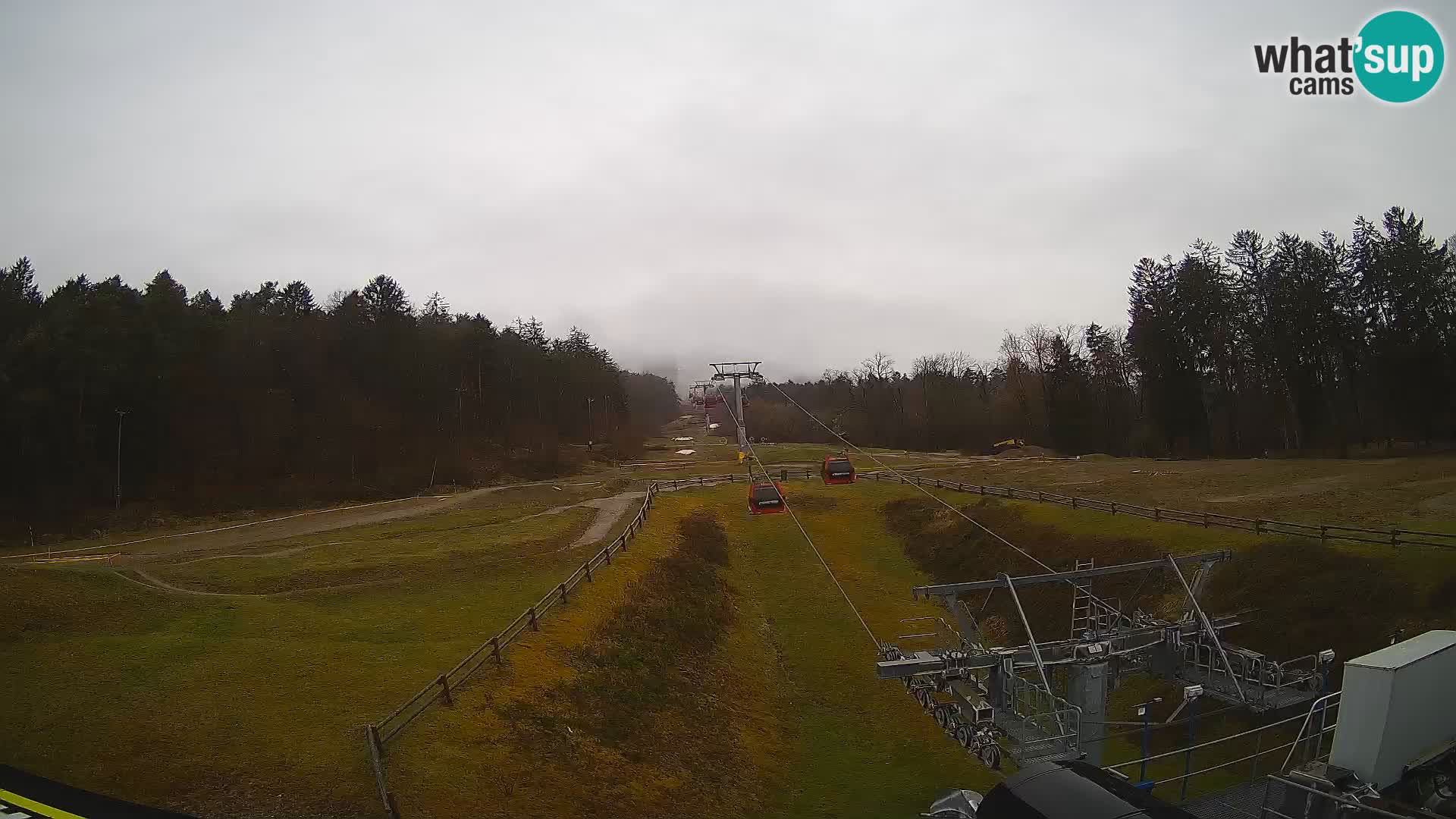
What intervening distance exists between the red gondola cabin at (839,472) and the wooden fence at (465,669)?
→ 12379mm

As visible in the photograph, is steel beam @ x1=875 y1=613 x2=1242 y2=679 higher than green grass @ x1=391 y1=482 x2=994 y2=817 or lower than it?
higher

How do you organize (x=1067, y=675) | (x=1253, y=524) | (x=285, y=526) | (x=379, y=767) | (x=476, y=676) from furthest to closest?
(x=285, y=526) < (x=1253, y=524) < (x=476, y=676) < (x=1067, y=675) < (x=379, y=767)

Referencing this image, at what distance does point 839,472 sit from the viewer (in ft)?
140

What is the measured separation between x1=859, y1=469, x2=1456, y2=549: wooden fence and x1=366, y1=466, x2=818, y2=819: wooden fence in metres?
26.3

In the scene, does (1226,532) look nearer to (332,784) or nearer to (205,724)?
(332,784)

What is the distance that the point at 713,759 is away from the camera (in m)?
20.2

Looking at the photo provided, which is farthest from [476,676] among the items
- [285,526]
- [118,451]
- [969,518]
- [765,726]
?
[118,451]

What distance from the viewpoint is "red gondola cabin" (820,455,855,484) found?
139ft

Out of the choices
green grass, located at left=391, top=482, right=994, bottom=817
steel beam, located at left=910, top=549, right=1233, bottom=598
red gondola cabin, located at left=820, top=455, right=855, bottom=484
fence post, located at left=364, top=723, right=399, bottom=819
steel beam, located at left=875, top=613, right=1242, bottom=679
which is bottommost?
green grass, located at left=391, top=482, right=994, bottom=817

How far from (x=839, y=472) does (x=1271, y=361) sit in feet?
170

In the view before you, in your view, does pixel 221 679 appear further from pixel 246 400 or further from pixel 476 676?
pixel 246 400

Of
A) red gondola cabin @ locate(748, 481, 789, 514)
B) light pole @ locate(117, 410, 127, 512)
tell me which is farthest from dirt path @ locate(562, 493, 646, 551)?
light pole @ locate(117, 410, 127, 512)

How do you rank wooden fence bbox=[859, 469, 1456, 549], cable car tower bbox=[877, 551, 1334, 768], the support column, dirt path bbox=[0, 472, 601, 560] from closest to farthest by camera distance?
cable car tower bbox=[877, 551, 1334, 768] < the support column < wooden fence bbox=[859, 469, 1456, 549] < dirt path bbox=[0, 472, 601, 560]

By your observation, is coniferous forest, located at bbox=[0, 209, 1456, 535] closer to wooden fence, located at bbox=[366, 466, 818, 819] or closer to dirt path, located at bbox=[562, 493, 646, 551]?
dirt path, located at bbox=[562, 493, 646, 551]
